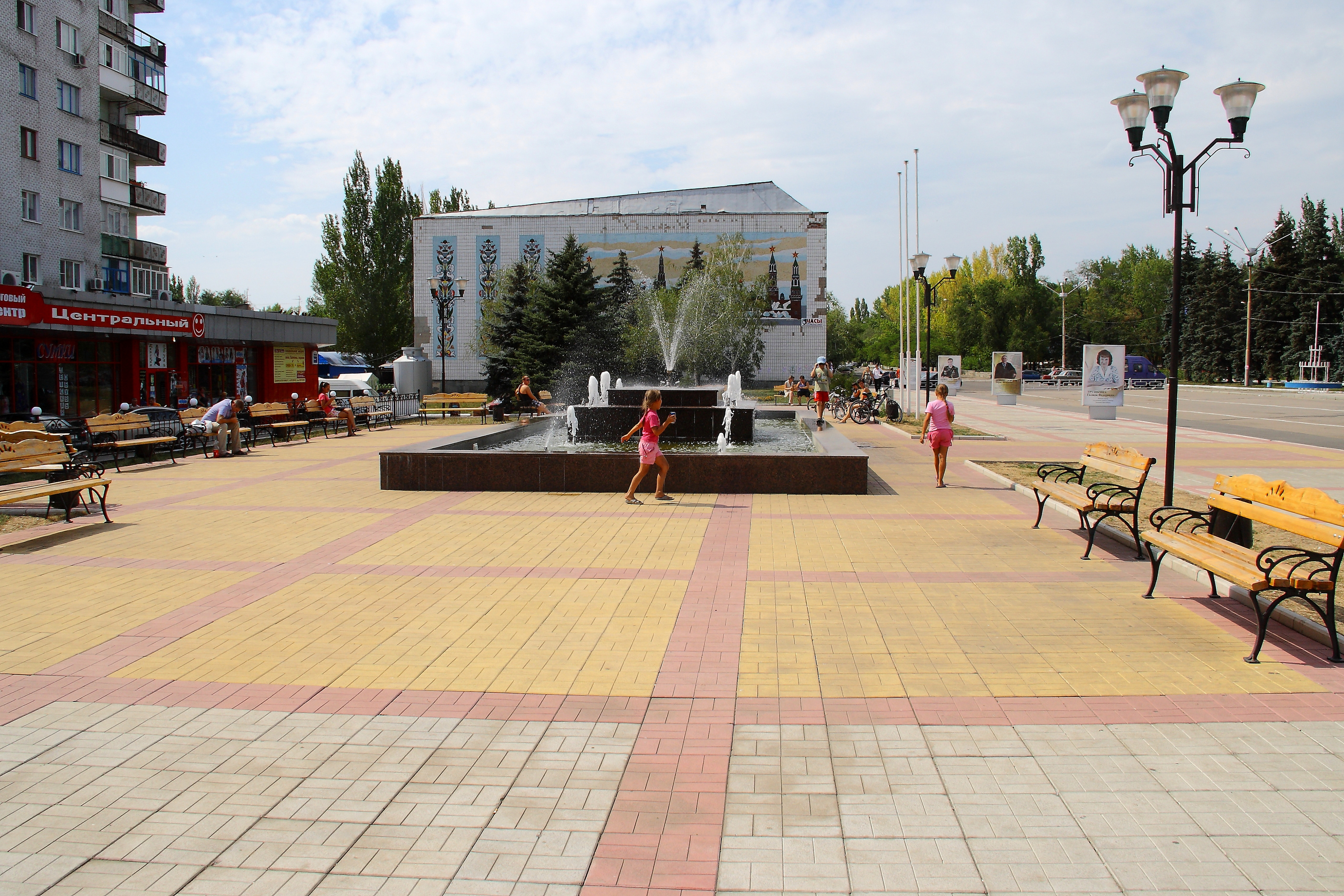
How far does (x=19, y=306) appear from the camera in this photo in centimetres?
1991

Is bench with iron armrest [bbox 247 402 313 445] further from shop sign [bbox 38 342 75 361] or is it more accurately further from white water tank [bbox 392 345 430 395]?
white water tank [bbox 392 345 430 395]

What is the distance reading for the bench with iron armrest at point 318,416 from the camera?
75.2 feet

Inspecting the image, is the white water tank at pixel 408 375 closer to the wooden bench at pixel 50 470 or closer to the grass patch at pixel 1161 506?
the wooden bench at pixel 50 470

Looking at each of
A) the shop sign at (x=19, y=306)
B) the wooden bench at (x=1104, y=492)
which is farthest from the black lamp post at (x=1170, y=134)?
the shop sign at (x=19, y=306)

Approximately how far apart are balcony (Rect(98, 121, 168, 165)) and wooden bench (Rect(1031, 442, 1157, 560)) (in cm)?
4138

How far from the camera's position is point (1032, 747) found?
4.17 meters

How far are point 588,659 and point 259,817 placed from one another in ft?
7.22

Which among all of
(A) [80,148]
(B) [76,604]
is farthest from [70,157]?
(B) [76,604]

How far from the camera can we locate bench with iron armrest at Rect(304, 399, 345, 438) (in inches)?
902

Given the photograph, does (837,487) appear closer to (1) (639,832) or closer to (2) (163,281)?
(1) (639,832)

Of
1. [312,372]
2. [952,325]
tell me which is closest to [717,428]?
[312,372]

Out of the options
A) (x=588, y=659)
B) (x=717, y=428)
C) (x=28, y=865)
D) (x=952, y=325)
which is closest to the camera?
(x=28, y=865)

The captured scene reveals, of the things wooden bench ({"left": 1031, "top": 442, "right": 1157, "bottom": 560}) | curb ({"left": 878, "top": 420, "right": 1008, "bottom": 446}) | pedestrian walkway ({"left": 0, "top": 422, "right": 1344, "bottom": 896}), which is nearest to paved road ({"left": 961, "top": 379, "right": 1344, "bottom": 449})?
curb ({"left": 878, "top": 420, "right": 1008, "bottom": 446})

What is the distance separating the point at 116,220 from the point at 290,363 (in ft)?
42.5
